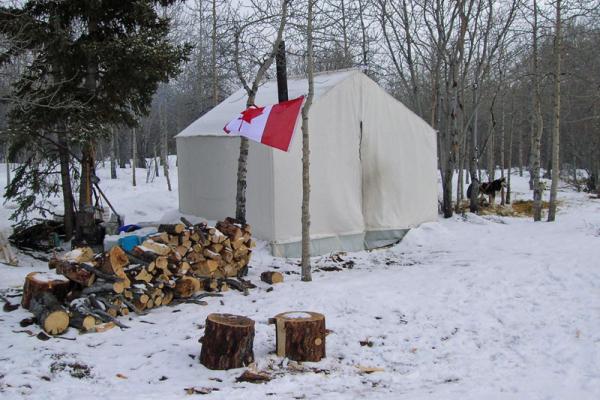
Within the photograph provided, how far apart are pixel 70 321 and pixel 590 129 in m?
28.2

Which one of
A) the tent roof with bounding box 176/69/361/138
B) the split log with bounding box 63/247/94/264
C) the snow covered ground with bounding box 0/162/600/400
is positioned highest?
the tent roof with bounding box 176/69/361/138

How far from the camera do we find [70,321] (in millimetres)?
6137

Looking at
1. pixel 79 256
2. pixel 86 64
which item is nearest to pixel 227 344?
pixel 79 256

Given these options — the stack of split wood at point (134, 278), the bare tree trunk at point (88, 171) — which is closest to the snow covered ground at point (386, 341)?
the stack of split wood at point (134, 278)

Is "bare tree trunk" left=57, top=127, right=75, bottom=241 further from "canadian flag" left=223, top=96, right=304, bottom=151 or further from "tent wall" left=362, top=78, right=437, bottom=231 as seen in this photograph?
"tent wall" left=362, top=78, right=437, bottom=231

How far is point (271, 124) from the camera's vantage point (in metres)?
8.58

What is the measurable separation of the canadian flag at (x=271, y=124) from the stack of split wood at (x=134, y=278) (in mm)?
1591

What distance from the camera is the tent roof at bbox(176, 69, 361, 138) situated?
11336 millimetres

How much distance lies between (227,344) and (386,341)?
70.7 inches

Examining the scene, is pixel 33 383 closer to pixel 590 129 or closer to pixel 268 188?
pixel 268 188

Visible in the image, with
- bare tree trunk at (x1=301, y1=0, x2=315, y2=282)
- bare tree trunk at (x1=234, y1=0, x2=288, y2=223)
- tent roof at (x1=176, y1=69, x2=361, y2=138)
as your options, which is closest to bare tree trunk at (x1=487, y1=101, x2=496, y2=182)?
tent roof at (x1=176, y1=69, x2=361, y2=138)

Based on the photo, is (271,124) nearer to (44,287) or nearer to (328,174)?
(328,174)

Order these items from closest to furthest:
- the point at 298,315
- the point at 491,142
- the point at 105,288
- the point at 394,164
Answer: the point at 298,315 → the point at 105,288 → the point at 394,164 → the point at 491,142

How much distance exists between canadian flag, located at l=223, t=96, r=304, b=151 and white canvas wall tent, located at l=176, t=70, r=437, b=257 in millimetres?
1294
